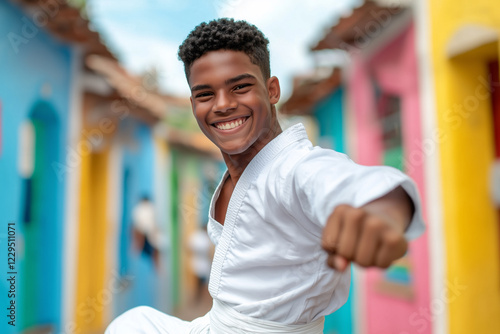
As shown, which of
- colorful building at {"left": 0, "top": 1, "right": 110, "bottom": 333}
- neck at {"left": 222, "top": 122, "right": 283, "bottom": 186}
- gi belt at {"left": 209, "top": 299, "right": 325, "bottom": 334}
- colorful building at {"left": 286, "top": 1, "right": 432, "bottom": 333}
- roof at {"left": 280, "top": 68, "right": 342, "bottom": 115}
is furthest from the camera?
roof at {"left": 280, "top": 68, "right": 342, "bottom": 115}

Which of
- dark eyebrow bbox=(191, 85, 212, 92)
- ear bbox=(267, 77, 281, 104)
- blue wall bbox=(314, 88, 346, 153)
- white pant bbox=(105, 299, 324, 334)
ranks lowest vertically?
white pant bbox=(105, 299, 324, 334)

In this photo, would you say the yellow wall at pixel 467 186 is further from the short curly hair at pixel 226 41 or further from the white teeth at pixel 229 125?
the white teeth at pixel 229 125

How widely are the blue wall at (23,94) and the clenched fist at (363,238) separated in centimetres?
174

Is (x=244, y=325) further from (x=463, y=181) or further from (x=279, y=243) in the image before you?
(x=463, y=181)

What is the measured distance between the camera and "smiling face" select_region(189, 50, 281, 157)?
4.03ft

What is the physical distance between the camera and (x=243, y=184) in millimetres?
1253

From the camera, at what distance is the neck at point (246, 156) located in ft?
4.27

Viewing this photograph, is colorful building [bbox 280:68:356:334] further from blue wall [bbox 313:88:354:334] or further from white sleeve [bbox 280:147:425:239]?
white sleeve [bbox 280:147:425:239]

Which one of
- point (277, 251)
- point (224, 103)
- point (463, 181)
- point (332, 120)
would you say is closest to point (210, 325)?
point (277, 251)

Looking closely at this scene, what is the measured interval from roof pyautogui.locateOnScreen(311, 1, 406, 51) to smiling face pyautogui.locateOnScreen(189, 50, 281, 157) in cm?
308

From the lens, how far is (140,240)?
768cm

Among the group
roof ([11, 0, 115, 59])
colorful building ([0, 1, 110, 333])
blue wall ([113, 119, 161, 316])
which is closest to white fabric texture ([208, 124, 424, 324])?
colorful building ([0, 1, 110, 333])

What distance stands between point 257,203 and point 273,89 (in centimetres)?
38

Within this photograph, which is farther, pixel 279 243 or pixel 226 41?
pixel 226 41
